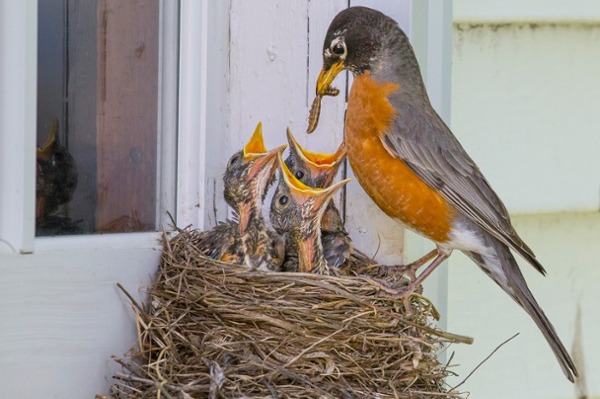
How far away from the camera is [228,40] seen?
2.94 meters

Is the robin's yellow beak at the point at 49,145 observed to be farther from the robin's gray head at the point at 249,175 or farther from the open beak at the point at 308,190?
the open beak at the point at 308,190

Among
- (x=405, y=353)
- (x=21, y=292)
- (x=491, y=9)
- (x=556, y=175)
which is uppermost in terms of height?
(x=491, y=9)

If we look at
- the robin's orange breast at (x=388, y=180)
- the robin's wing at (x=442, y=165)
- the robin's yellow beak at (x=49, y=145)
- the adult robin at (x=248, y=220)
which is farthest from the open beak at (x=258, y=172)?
the robin's yellow beak at (x=49, y=145)

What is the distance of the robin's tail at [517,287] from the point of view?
2902mm

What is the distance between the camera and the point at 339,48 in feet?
9.54

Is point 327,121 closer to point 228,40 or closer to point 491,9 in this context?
point 228,40

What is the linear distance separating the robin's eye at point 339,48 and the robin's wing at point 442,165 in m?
0.25

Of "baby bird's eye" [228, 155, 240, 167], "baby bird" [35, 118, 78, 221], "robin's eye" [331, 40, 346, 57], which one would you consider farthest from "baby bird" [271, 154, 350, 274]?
"baby bird" [35, 118, 78, 221]

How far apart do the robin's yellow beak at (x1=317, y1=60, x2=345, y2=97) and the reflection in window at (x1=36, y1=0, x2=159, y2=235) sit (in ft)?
1.53

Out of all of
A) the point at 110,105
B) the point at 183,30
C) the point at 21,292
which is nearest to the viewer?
the point at 21,292

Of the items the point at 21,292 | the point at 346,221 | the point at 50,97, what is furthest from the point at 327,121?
the point at 21,292

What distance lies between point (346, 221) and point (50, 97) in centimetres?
105

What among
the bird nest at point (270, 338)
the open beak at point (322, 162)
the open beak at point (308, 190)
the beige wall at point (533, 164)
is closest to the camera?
the bird nest at point (270, 338)

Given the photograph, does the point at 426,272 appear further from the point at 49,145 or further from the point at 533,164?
the point at 49,145
